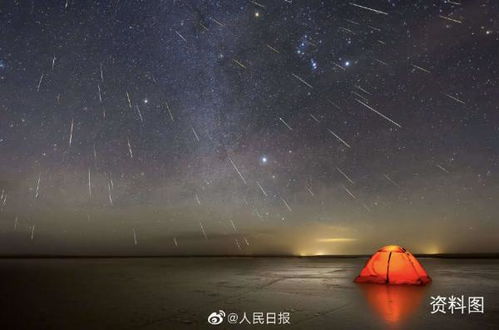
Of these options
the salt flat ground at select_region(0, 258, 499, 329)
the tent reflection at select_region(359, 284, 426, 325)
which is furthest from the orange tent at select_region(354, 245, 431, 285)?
the salt flat ground at select_region(0, 258, 499, 329)

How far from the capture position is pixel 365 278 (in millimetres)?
14055

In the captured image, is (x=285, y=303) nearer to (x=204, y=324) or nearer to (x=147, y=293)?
(x=204, y=324)

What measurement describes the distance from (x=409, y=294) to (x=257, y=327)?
5.73 m

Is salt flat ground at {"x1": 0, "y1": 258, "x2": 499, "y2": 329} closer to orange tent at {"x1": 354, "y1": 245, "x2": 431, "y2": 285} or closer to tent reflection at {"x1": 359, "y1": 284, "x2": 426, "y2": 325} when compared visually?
tent reflection at {"x1": 359, "y1": 284, "x2": 426, "y2": 325}

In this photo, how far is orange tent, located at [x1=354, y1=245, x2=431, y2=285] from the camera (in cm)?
1305

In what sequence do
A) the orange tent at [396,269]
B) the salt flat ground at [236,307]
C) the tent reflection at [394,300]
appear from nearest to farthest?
the salt flat ground at [236,307], the tent reflection at [394,300], the orange tent at [396,269]

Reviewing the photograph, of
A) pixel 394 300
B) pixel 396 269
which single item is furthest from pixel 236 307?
pixel 396 269

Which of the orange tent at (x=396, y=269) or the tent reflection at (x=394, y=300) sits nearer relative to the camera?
the tent reflection at (x=394, y=300)

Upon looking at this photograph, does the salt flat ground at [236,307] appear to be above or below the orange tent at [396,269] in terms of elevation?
below

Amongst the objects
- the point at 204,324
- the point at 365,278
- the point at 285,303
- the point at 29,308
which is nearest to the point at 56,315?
the point at 29,308

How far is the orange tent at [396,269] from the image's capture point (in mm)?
13055

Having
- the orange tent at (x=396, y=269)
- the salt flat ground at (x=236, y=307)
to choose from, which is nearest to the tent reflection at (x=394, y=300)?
the salt flat ground at (x=236, y=307)

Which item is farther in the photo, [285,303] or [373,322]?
[285,303]

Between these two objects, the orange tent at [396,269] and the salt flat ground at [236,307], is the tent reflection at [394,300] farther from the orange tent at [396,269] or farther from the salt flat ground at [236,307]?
the orange tent at [396,269]
